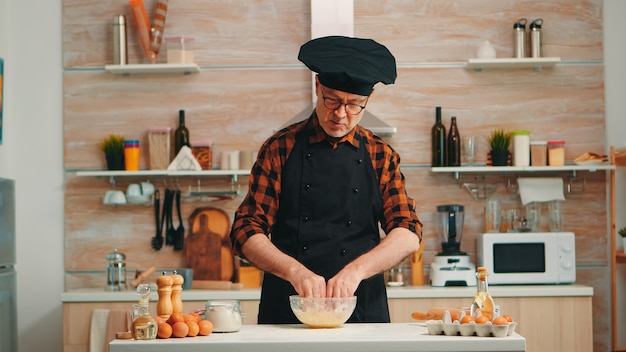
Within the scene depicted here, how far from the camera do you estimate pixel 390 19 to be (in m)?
5.18

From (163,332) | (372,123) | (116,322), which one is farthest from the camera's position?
(372,123)

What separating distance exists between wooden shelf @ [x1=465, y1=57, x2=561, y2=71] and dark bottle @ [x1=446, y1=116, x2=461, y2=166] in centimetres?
32

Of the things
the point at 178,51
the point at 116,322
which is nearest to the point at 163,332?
the point at 116,322

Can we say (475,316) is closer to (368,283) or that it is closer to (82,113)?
(368,283)

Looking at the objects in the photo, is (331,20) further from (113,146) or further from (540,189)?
(540,189)

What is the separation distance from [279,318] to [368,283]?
28 centimetres

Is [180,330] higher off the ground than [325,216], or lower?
lower

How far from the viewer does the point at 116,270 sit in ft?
16.3

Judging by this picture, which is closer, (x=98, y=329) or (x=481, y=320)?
(x=481, y=320)

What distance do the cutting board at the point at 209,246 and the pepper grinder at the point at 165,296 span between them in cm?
274

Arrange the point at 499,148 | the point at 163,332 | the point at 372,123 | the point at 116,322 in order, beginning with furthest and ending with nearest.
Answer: the point at 499,148 < the point at 372,123 < the point at 116,322 < the point at 163,332

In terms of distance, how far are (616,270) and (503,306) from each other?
903 millimetres

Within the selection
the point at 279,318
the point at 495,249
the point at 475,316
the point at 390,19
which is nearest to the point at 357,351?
the point at 475,316

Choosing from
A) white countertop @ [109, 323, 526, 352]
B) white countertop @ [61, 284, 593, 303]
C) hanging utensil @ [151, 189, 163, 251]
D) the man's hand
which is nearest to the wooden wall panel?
hanging utensil @ [151, 189, 163, 251]
